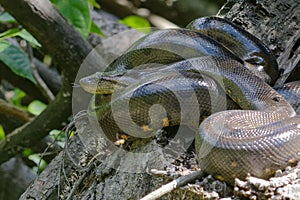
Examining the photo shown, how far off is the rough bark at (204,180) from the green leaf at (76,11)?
89 cm

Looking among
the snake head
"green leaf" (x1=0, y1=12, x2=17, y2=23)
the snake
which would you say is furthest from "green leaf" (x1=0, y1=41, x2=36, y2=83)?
the snake head

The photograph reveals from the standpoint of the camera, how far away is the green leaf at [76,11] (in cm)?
335

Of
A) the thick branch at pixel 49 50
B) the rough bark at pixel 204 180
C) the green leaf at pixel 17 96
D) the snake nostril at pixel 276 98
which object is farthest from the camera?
the green leaf at pixel 17 96

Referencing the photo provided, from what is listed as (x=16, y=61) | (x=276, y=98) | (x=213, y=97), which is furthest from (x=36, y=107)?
(x=276, y=98)

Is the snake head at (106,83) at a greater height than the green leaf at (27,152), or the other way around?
the snake head at (106,83)

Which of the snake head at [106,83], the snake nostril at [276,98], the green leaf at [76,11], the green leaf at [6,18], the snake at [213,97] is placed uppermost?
the green leaf at [6,18]

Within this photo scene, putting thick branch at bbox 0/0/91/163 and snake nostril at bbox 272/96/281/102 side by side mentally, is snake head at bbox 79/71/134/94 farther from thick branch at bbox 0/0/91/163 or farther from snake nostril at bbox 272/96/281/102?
thick branch at bbox 0/0/91/163

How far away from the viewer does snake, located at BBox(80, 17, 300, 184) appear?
190 centimetres

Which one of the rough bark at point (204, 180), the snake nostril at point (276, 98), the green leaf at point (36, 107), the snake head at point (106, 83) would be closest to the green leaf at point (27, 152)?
the green leaf at point (36, 107)

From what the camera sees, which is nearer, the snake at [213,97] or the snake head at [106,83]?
the snake at [213,97]

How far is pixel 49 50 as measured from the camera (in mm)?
3562

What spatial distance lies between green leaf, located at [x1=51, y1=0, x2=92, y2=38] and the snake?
0.74m

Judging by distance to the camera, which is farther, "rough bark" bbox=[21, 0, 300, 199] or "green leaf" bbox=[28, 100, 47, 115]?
"green leaf" bbox=[28, 100, 47, 115]

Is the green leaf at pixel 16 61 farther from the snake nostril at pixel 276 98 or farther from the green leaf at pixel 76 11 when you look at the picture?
the snake nostril at pixel 276 98
